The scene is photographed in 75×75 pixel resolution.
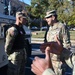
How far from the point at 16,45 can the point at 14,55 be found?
0.18 m

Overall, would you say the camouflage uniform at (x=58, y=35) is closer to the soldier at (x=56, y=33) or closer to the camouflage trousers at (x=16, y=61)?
the soldier at (x=56, y=33)

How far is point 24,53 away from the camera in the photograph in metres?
5.32

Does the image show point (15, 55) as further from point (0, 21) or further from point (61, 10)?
point (61, 10)

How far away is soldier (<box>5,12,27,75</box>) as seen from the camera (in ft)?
16.6

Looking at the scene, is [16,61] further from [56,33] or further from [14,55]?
[56,33]

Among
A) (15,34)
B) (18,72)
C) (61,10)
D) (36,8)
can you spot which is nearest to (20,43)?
(15,34)

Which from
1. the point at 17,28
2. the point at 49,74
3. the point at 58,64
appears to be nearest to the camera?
the point at 49,74

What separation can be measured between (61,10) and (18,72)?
96.8 feet

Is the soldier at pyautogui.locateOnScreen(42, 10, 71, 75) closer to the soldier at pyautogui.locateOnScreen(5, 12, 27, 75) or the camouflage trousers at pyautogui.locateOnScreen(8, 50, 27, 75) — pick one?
the soldier at pyautogui.locateOnScreen(5, 12, 27, 75)

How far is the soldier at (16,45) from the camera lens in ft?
16.6

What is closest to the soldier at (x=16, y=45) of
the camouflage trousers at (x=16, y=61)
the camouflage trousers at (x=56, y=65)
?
the camouflage trousers at (x=16, y=61)

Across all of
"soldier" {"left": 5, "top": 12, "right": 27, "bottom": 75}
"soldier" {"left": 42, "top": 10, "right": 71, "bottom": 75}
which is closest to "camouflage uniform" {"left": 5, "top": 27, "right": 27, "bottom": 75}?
"soldier" {"left": 5, "top": 12, "right": 27, "bottom": 75}

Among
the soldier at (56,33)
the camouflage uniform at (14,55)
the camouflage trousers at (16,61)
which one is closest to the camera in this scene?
the soldier at (56,33)

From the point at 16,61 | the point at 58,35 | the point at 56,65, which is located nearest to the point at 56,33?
the point at 58,35
